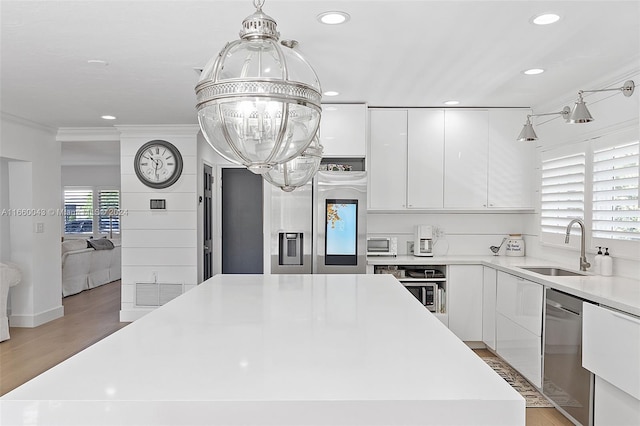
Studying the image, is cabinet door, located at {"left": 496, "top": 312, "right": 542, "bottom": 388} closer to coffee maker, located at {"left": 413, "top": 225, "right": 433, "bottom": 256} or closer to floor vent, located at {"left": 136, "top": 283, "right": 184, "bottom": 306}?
coffee maker, located at {"left": 413, "top": 225, "right": 433, "bottom": 256}

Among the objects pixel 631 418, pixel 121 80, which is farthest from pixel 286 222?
pixel 631 418

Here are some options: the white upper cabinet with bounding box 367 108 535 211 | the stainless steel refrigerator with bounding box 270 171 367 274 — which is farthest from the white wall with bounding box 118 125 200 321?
the white upper cabinet with bounding box 367 108 535 211

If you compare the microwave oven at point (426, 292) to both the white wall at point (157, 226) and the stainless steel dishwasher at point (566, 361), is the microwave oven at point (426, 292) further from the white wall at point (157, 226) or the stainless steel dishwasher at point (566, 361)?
the white wall at point (157, 226)

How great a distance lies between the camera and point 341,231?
4.29 meters

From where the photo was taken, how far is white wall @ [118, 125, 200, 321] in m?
5.79

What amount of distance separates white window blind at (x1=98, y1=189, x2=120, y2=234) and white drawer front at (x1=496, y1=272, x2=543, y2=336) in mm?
8850

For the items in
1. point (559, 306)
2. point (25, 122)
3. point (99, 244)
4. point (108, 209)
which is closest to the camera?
point (559, 306)

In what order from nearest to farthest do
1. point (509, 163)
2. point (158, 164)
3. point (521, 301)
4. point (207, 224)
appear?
point (521, 301), point (509, 163), point (158, 164), point (207, 224)

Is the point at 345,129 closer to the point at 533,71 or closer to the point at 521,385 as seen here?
the point at 533,71

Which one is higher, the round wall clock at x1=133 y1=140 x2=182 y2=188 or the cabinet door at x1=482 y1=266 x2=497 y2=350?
the round wall clock at x1=133 y1=140 x2=182 y2=188

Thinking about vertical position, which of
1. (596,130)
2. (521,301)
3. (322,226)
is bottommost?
(521,301)

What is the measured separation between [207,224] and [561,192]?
457 cm

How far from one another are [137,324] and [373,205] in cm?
306

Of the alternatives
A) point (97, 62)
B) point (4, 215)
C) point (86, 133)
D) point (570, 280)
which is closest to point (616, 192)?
point (570, 280)
